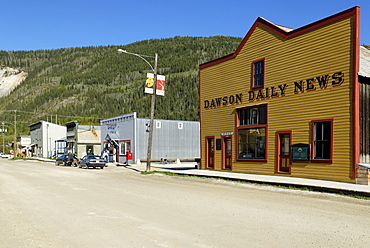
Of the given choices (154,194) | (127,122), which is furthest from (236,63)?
(127,122)

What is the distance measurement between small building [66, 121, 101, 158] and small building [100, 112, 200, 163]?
765 centimetres

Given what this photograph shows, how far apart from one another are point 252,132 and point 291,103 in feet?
11.9

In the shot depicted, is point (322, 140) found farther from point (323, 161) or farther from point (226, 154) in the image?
point (226, 154)

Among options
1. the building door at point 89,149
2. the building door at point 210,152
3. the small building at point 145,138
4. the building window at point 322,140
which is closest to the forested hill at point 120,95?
the building door at point 89,149

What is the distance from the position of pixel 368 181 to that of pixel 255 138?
750 centimetres

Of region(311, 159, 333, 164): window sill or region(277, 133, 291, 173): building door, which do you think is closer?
region(311, 159, 333, 164): window sill

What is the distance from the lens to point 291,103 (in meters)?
19.4

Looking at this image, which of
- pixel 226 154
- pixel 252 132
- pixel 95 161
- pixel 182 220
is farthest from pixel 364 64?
pixel 95 161

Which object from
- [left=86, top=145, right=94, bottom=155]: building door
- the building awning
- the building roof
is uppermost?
the building roof

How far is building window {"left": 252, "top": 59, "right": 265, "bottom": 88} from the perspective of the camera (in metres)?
21.4

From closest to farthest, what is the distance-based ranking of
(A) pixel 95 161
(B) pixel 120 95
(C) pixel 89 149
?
1. (A) pixel 95 161
2. (C) pixel 89 149
3. (B) pixel 120 95

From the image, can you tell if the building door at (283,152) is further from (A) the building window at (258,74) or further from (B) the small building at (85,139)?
(B) the small building at (85,139)

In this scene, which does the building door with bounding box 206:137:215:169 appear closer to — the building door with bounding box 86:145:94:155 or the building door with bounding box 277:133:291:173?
the building door with bounding box 277:133:291:173

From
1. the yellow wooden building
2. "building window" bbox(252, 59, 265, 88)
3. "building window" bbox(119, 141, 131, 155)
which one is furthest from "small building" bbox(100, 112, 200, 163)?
"building window" bbox(252, 59, 265, 88)
